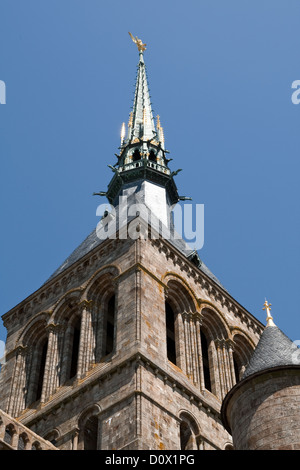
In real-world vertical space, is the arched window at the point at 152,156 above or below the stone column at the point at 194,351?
above

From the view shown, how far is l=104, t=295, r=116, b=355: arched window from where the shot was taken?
3503 centimetres

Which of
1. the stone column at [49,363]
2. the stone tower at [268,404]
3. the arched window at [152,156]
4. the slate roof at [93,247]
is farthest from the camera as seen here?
the arched window at [152,156]

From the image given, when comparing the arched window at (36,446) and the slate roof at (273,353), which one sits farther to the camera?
the slate roof at (273,353)

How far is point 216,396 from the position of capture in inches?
1335

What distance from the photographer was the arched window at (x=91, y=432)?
30.2 m

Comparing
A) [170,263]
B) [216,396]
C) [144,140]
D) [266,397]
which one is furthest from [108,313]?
[144,140]

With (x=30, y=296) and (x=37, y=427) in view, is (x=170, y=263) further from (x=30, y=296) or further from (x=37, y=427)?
(x=37, y=427)

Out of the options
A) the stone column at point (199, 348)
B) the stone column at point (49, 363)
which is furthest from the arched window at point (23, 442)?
the stone column at point (199, 348)

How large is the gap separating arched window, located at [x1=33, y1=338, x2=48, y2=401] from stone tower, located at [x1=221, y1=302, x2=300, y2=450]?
11818mm

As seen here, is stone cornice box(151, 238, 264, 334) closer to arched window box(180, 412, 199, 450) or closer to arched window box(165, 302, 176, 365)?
arched window box(165, 302, 176, 365)

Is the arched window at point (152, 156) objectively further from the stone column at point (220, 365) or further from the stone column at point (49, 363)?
the stone column at point (49, 363)

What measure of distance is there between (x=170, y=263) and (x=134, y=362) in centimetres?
768

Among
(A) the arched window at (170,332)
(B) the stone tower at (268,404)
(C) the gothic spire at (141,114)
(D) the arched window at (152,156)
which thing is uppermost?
(C) the gothic spire at (141,114)

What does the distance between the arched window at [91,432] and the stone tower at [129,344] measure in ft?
0.11
